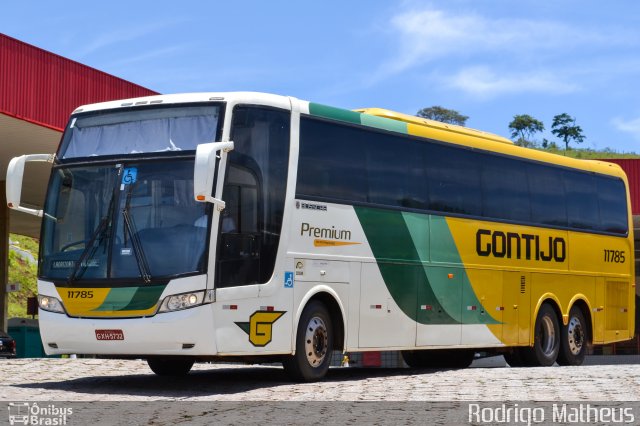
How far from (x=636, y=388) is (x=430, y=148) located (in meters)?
5.90

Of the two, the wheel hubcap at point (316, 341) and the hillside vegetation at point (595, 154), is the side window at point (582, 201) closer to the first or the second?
the wheel hubcap at point (316, 341)

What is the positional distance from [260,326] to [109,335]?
177 cm

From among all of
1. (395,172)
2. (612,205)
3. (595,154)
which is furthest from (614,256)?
(595,154)

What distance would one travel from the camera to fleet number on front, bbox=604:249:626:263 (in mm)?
23019

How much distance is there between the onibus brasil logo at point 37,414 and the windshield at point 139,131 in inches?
149

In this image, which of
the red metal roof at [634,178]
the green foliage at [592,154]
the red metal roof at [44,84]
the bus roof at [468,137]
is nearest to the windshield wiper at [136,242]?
the bus roof at [468,137]

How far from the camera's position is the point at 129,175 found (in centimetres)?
1450

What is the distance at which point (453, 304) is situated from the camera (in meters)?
18.6

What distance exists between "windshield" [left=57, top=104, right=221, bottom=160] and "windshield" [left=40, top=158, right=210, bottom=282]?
0.26 m

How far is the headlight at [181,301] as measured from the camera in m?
13.8

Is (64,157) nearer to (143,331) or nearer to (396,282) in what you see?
(143,331)

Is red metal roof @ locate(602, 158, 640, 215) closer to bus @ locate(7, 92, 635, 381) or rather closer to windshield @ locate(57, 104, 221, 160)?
bus @ locate(7, 92, 635, 381)

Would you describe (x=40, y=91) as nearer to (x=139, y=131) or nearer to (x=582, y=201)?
(x=582, y=201)

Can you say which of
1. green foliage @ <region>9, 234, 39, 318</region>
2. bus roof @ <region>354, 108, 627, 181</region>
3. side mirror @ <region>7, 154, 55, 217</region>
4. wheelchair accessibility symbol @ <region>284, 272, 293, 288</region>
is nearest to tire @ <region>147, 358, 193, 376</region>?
wheelchair accessibility symbol @ <region>284, 272, 293, 288</region>
